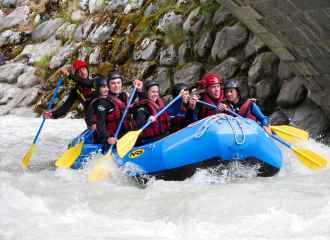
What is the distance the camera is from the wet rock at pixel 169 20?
929 cm

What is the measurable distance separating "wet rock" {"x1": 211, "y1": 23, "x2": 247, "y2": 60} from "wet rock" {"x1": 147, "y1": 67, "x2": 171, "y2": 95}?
1.40 metres

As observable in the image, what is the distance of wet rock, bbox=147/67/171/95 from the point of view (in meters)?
8.64

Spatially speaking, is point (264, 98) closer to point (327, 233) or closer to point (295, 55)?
point (295, 55)

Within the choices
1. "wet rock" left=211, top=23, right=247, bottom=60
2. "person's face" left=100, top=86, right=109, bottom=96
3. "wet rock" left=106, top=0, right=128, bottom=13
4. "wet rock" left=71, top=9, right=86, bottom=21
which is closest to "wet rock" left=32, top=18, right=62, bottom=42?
"wet rock" left=71, top=9, right=86, bottom=21

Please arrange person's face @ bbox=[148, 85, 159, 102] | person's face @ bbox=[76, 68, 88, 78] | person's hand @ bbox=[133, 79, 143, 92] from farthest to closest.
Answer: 1. person's face @ bbox=[76, 68, 88, 78]
2. person's hand @ bbox=[133, 79, 143, 92]
3. person's face @ bbox=[148, 85, 159, 102]

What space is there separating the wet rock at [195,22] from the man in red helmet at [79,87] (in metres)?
3.57

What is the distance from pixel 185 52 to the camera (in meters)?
8.62

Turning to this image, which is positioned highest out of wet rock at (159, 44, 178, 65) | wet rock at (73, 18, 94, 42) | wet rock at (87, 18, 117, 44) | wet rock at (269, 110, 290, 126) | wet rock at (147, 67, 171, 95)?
wet rock at (269, 110, 290, 126)

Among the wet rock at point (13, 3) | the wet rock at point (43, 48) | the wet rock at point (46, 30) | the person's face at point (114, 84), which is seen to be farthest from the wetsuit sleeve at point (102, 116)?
the wet rock at point (13, 3)

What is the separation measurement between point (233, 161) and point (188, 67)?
16.1 feet

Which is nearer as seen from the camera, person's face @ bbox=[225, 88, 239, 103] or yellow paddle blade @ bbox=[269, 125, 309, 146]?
yellow paddle blade @ bbox=[269, 125, 309, 146]

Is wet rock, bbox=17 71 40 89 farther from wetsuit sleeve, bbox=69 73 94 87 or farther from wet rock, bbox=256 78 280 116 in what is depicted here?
wet rock, bbox=256 78 280 116

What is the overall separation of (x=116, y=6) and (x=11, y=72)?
5.23m

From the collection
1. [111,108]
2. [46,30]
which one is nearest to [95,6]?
[46,30]
